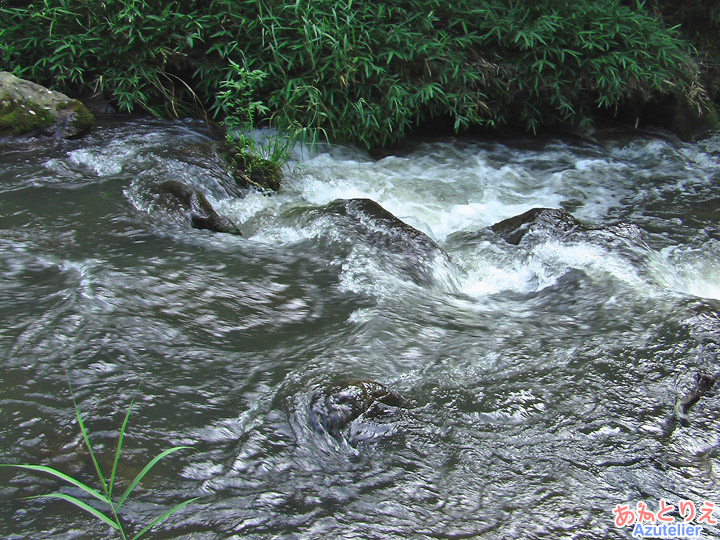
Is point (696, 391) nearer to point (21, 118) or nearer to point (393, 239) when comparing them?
point (393, 239)

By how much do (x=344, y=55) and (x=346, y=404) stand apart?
11.9ft

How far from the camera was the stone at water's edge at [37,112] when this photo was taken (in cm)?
488

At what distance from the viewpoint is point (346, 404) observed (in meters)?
2.28

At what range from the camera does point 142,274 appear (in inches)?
127

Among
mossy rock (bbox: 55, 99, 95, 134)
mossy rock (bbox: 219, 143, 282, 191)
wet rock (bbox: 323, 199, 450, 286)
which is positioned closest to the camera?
wet rock (bbox: 323, 199, 450, 286)

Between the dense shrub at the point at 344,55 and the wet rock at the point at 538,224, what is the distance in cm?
154

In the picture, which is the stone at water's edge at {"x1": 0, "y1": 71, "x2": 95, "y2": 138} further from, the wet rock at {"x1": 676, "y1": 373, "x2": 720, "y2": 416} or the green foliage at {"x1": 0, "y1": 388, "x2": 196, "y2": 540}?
the wet rock at {"x1": 676, "y1": 373, "x2": 720, "y2": 416}

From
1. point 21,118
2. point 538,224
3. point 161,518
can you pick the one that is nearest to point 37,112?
point 21,118

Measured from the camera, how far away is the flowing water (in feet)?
6.56

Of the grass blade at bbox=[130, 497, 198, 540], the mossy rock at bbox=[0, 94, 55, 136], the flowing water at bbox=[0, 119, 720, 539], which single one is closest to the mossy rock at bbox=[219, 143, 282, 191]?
the flowing water at bbox=[0, 119, 720, 539]

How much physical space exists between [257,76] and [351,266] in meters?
1.88

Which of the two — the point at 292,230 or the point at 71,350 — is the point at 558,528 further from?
the point at 292,230

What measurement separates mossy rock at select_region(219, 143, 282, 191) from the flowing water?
0.12 m

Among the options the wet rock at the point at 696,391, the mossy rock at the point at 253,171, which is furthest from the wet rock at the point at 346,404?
the mossy rock at the point at 253,171
